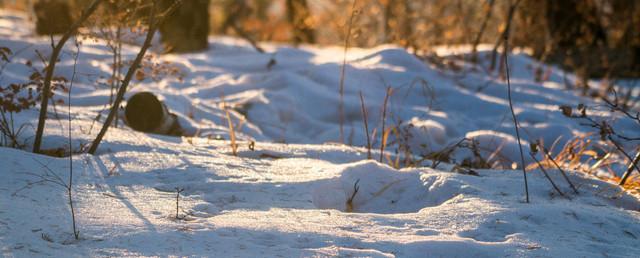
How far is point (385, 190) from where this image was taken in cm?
246

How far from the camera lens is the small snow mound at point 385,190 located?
2336mm

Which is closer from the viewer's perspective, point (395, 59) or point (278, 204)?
point (278, 204)

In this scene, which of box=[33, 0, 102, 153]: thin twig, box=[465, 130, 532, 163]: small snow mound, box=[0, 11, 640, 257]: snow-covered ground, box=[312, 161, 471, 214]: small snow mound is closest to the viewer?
box=[0, 11, 640, 257]: snow-covered ground

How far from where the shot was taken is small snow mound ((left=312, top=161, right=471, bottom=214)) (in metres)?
2.34

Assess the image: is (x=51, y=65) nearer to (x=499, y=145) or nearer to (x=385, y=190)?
(x=385, y=190)

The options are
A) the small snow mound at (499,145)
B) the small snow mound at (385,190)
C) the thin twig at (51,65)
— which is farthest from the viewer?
the small snow mound at (499,145)

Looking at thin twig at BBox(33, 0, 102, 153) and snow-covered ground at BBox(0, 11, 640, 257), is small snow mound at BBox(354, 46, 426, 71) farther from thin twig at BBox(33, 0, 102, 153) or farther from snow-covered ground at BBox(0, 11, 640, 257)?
thin twig at BBox(33, 0, 102, 153)

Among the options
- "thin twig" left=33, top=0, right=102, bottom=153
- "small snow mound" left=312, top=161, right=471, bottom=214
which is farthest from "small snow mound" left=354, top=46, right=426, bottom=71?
"thin twig" left=33, top=0, right=102, bottom=153

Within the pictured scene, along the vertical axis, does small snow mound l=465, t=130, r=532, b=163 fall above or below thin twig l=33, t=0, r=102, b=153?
below

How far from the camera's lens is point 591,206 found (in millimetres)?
2264

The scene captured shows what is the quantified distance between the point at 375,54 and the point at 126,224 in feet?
15.2

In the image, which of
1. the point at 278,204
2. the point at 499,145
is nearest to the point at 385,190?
the point at 278,204

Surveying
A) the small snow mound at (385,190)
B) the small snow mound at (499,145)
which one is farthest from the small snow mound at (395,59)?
the small snow mound at (385,190)

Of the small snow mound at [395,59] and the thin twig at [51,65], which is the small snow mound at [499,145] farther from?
the thin twig at [51,65]
